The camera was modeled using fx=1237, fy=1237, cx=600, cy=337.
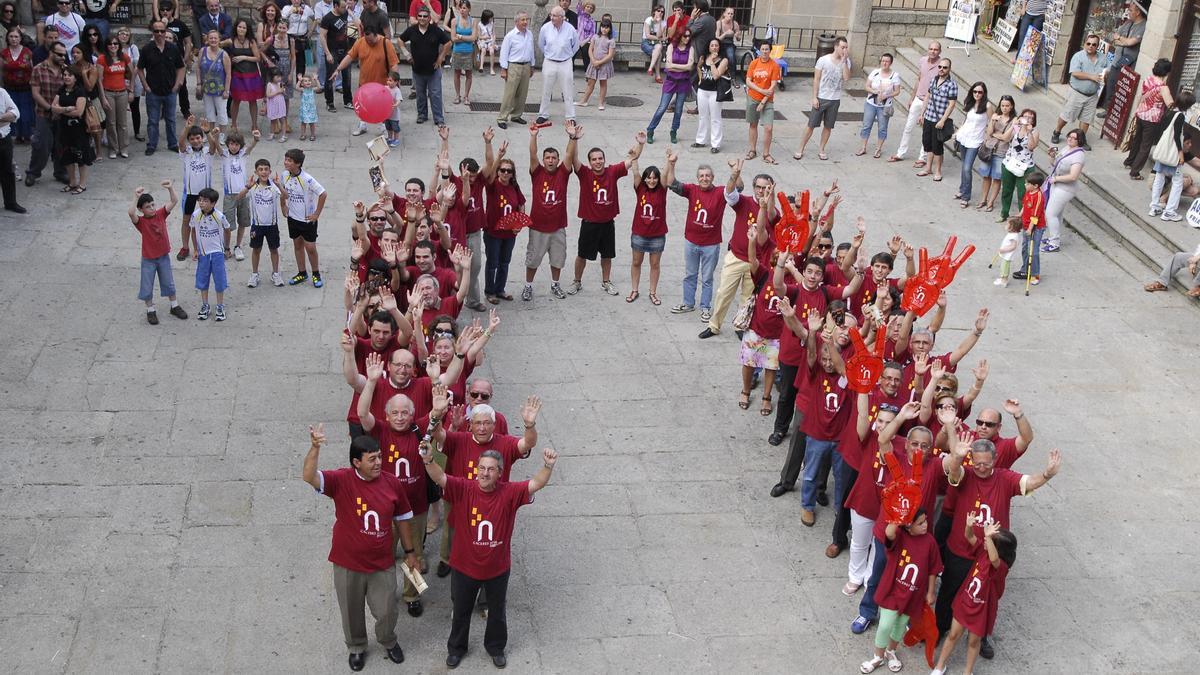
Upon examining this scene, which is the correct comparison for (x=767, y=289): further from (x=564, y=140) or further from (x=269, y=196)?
(x=564, y=140)

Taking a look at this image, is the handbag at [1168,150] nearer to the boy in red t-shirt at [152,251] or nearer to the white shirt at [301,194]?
the white shirt at [301,194]

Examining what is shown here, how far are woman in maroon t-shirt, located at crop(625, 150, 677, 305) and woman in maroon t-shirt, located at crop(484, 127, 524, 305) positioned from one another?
3.96 ft

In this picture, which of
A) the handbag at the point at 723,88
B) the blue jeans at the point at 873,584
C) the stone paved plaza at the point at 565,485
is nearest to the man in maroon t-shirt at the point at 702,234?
the stone paved plaza at the point at 565,485

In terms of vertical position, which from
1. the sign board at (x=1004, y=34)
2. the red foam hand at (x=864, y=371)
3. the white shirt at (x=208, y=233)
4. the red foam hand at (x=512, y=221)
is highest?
the sign board at (x=1004, y=34)

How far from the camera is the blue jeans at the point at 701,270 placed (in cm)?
1259

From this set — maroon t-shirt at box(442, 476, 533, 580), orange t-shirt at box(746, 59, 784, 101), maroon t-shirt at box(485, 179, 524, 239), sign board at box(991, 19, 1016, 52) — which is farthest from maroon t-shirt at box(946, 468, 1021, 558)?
sign board at box(991, 19, 1016, 52)

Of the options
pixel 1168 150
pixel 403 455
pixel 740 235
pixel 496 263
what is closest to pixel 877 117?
pixel 1168 150

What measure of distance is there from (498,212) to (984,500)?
20.1ft

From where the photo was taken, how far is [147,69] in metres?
16.4

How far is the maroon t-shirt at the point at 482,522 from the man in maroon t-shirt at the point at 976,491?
2.78 meters

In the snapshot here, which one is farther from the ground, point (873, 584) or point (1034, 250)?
point (1034, 250)

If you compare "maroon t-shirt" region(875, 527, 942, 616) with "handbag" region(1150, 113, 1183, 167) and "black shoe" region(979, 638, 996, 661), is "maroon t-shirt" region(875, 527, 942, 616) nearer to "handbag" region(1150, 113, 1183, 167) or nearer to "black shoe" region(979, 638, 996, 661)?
"black shoe" region(979, 638, 996, 661)

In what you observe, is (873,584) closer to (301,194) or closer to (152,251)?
(301,194)

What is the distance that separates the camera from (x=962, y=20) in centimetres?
2122
